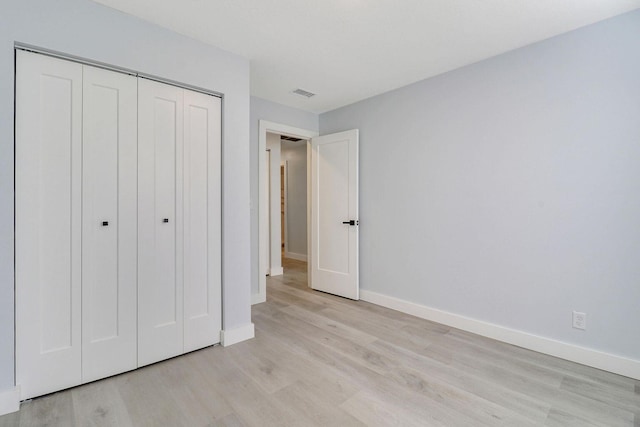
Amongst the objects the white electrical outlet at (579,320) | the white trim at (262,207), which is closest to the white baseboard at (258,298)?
the white trim at (262,207)

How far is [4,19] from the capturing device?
165 centimetres

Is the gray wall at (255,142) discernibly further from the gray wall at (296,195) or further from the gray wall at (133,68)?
the gray wall at (296,195)

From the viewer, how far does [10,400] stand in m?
1.64

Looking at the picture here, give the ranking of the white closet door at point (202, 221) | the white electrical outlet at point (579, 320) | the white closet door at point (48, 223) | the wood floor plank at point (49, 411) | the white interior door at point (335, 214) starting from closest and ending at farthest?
the wood floor plank at point (49, 411), the white closet door at point (48, 223), the white electrical outlet at point (579, 320), the white closet door at point (202, 221), the white interior door at point (335, 214)

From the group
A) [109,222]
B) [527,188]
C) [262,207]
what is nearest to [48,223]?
[109,222]

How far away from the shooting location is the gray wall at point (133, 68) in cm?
165

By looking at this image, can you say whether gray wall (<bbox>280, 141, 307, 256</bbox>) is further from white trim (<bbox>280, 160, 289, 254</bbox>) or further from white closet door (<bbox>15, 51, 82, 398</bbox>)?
white closet door (<bbox>15, 51, 82, 398</bbox>)

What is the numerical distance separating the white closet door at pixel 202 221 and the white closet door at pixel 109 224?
37 centimetres

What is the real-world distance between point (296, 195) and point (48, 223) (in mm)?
5215

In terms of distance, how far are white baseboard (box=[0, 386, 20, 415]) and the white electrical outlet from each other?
374 cm

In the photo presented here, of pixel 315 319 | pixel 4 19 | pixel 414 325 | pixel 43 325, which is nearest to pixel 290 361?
pixel 315 319

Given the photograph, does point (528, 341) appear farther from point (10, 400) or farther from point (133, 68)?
point (133, 68)

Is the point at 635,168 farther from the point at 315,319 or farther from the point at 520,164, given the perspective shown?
the point at 315,319

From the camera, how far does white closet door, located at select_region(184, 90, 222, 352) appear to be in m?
2.35
